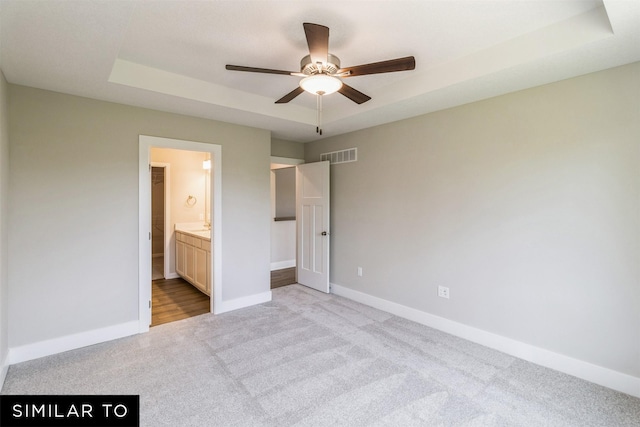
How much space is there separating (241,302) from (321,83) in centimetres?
299

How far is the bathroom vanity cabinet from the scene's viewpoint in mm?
4199

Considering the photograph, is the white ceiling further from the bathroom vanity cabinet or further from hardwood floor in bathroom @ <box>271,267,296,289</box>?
hardwood floor in bathroom @ <box>271,267,296,289</box>

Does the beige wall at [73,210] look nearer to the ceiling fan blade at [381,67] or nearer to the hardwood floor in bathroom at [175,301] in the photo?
the hardwood floor in bathroom at [175,301]

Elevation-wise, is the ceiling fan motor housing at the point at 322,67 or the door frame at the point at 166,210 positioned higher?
the ceiling fan motor housing at the point at 322,67

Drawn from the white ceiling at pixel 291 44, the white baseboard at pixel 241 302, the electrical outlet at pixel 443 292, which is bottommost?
the white baseboard at pixel 241 302

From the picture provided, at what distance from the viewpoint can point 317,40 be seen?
179 centimetres

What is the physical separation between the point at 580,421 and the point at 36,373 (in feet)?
13.1

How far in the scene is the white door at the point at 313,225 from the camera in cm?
457

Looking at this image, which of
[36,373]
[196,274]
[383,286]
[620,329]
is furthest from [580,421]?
[196,274]

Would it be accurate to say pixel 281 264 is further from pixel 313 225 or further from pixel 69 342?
pixel 69 342

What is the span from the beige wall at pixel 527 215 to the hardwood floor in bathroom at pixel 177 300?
2336 millimetres

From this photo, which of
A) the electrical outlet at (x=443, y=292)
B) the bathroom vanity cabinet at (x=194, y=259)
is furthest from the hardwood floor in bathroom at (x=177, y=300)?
the electrical outlet at (x=443, y=292)

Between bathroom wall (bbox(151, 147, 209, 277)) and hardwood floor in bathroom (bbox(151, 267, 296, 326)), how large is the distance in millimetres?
577

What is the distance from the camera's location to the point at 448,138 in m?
3.18
